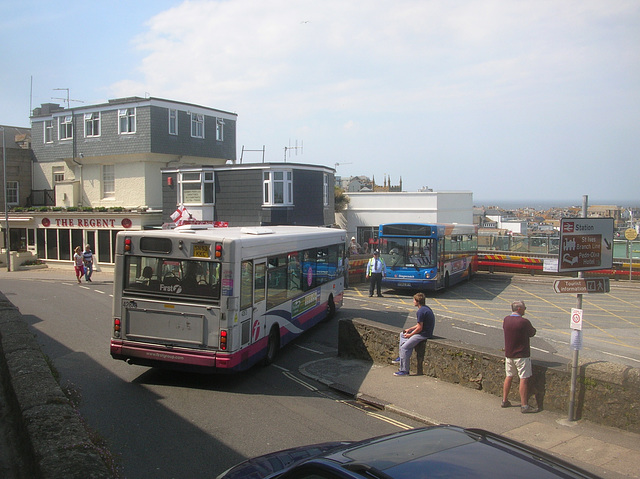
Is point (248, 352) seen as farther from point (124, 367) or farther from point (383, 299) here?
point (383, 299)

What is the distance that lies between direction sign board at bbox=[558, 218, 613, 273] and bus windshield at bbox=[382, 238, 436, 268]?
1436 centimetres

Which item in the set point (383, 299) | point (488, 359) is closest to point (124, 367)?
point (488, 359)

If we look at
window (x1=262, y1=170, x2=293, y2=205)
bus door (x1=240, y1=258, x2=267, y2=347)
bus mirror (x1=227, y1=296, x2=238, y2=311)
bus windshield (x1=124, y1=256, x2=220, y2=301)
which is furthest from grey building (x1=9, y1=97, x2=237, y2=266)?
bus mirror (x1=227, y1=296, x2=238, y2=311)

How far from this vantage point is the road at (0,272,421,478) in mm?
6641

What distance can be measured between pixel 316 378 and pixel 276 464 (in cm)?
581

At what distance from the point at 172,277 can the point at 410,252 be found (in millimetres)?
14495

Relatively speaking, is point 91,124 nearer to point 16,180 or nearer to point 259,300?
point 16,180

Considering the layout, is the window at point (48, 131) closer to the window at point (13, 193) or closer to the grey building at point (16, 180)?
the grey building at point (16, 180)

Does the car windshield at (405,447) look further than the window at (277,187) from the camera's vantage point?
No

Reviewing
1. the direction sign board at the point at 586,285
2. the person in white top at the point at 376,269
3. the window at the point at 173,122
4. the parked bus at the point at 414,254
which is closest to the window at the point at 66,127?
the window at the point at 173,122

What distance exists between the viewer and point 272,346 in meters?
11.4

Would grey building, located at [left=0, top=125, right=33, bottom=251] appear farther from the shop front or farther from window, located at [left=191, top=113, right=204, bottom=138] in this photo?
window, located at [left=191, top=113, right=204, bottom=138]

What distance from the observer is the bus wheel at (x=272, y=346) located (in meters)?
11.1

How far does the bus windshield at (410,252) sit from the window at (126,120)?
18.6 m
